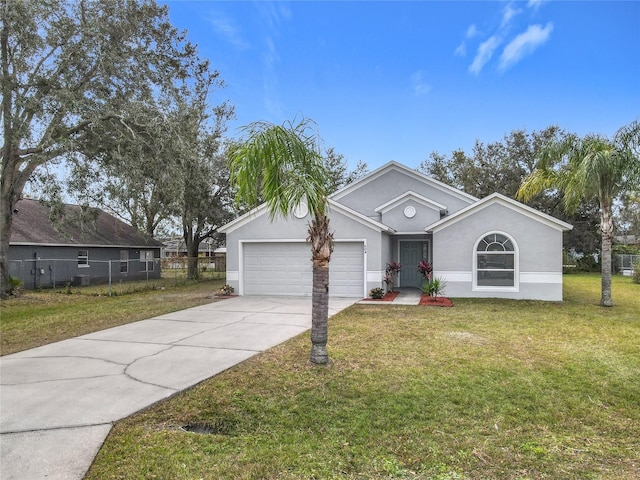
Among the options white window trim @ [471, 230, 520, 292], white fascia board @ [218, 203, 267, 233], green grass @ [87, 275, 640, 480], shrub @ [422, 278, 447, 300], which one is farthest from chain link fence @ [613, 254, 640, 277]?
white fascia board @ [218, 203, 267, 233]

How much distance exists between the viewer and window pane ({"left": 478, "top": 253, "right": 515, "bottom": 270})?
1357 centimetres

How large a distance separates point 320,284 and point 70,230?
2124 centimetres

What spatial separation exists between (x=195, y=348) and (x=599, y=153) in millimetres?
12836

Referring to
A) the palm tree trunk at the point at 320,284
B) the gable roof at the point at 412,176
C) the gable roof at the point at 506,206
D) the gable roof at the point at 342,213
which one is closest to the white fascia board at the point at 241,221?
the gable roof at the point at 342,213

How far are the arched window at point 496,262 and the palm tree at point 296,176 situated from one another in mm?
9586

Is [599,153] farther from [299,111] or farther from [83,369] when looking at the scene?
[83,369]

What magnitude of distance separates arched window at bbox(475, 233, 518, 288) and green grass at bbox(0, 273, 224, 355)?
9.94m

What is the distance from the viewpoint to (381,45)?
14.4 meters

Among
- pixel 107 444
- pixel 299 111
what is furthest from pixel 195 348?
pixel 299 111

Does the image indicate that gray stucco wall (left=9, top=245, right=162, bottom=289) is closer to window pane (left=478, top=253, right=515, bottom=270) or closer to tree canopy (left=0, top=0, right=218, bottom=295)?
tree canopy (left=0, top=0, right=218, bottom=295)

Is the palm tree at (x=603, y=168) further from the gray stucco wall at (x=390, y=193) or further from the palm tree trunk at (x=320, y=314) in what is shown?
the palm tree trunk at (x=320, y=314)

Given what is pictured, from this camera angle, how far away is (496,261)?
1370 cm

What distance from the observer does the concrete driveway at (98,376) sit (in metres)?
3.45

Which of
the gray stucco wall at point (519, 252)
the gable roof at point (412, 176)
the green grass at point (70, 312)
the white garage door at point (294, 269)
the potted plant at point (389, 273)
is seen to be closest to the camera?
the green grass at point (70, 312)
